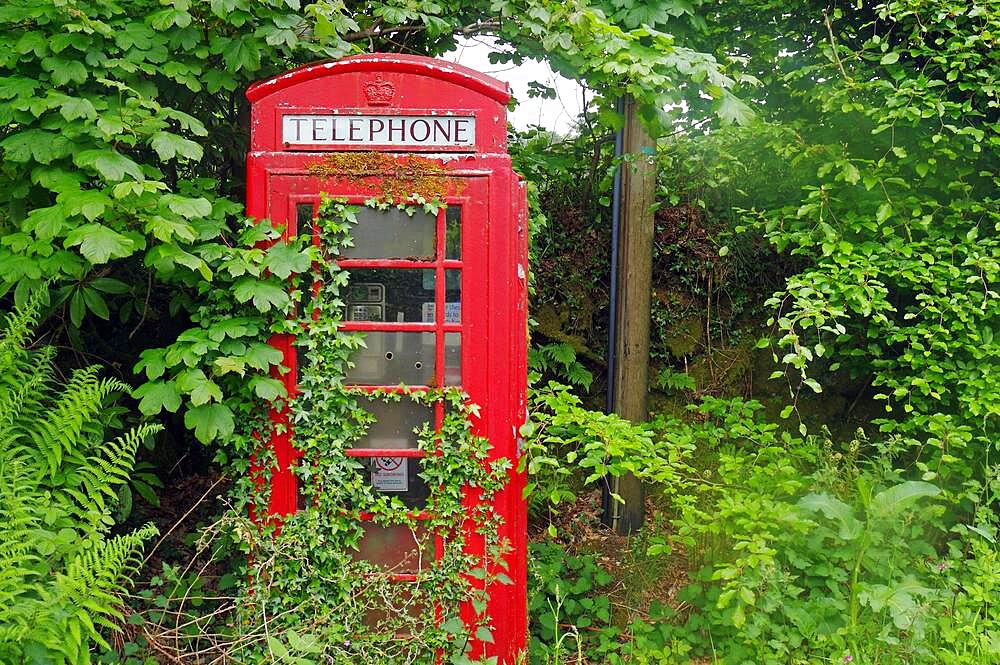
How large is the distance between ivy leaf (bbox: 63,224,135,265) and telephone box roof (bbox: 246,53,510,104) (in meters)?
0.84

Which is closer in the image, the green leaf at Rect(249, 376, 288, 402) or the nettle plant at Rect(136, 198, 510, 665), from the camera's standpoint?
the green leaf at Rect(249, 376, 288, 402)

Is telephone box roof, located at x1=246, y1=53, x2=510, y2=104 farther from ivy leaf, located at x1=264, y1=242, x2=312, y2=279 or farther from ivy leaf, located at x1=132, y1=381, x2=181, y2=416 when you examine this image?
ivy leaf, located at x1=132, y1=381, x2=181, y2=416

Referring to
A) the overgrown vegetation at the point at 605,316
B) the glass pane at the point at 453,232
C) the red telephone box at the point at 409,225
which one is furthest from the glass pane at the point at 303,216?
the glass pane at the point at 453,232

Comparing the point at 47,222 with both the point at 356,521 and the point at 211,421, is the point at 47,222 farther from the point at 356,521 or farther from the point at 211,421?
the point at 356,521

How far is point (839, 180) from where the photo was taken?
459cm

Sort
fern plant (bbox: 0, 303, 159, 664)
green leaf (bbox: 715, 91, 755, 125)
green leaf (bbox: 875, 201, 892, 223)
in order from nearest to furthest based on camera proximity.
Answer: fern plant (bbox: 0, 303, 159, 664) → green leaf (bbox: 715, 91, 755, 125) → green leaf (bbox: 875, 201, 892, 223)

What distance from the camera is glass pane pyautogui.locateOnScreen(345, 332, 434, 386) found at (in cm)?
351

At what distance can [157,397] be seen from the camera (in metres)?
3.18

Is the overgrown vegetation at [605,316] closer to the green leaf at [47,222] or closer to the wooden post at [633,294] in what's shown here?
the green leaf at [47,222]

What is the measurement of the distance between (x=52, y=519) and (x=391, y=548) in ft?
4.45

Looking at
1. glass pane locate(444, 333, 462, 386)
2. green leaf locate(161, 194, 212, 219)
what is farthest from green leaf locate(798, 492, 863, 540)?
green leaf locate(161, 194, 212, 219)

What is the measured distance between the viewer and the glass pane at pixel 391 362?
351 centimetres

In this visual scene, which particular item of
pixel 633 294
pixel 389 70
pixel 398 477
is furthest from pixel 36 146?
pixel 633 294

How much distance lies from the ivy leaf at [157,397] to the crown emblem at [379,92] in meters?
1.42
